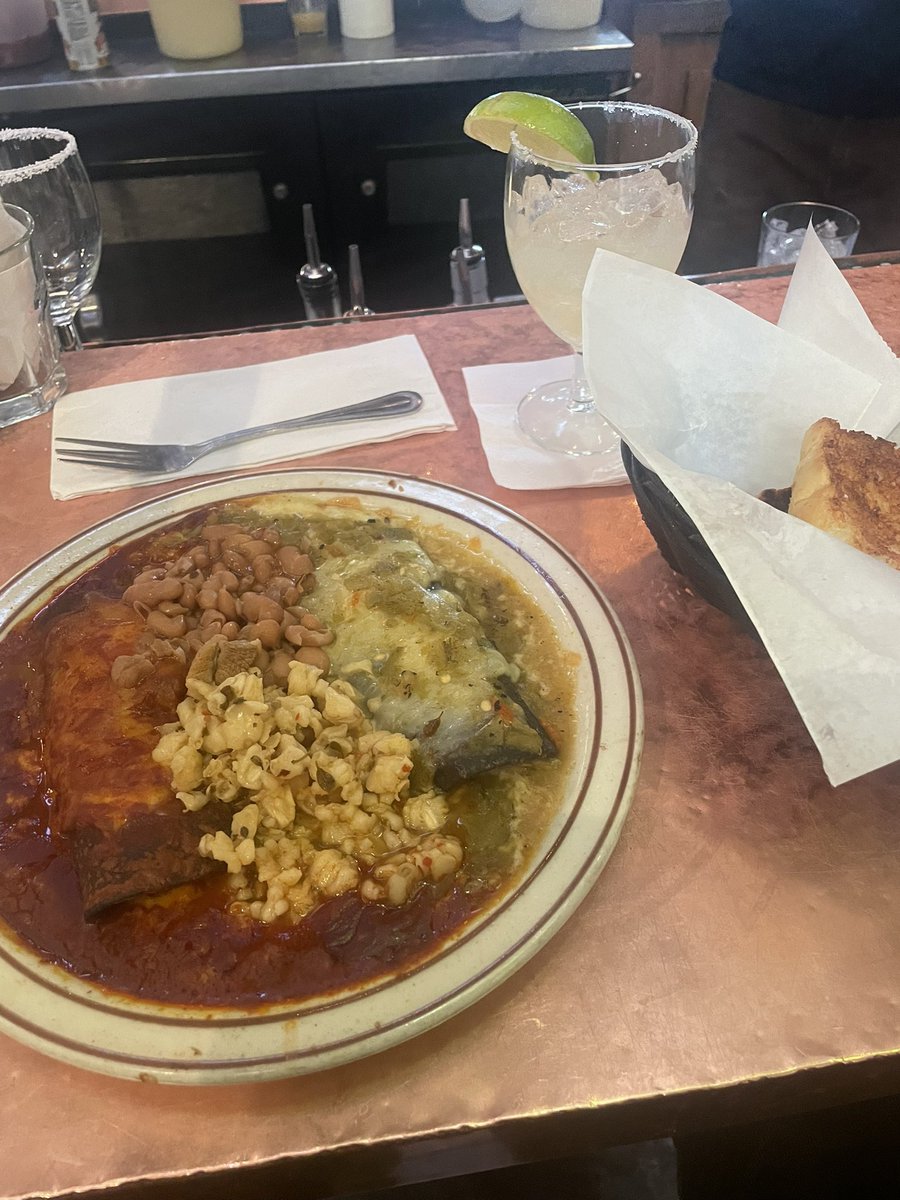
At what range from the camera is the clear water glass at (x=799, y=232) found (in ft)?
9.28

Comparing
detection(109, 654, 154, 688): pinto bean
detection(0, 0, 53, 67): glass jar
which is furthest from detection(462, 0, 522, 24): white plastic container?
detection(109, 654, 154, 688): pinto bean

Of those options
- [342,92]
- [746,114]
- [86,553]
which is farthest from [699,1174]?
[746,114]

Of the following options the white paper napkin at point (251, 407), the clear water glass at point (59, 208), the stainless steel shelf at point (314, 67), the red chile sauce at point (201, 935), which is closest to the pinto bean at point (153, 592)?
the red chile sauce at point (201, 935)

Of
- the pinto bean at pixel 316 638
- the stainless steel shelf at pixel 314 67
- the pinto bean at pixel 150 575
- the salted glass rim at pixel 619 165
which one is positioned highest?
the salted glass rim at pixel 619 165

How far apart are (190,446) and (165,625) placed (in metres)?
0.54

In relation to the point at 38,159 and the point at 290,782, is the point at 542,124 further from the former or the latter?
the point at 38,159

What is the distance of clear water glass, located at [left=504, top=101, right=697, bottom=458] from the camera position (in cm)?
130

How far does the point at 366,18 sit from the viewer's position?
3.55m

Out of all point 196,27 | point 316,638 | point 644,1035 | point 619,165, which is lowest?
point 644,1035

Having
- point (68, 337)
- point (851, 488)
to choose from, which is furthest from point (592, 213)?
point (68, 337)

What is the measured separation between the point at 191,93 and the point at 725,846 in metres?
3.60

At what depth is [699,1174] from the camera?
132cm

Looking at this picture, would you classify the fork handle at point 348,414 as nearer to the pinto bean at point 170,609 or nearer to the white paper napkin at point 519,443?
the white paper napkin at point 519,443

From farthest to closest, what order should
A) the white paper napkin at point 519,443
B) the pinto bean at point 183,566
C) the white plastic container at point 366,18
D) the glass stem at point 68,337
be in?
the white plastic container at point 366,18
the glass stem at point 68,337
the white paper napkin at point 519,443
the pinto bean at point 183,566
